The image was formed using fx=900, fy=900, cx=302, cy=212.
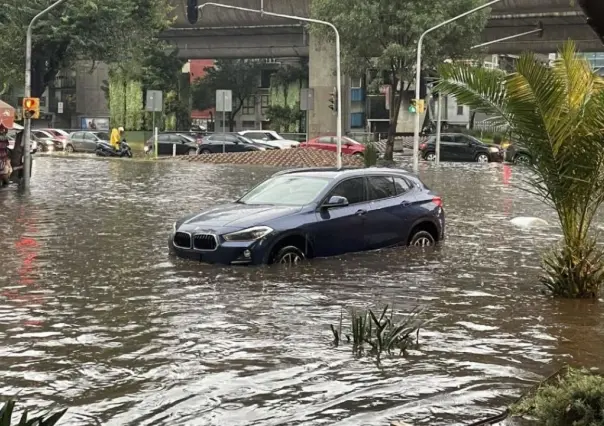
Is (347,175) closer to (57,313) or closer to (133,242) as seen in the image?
(133,242)

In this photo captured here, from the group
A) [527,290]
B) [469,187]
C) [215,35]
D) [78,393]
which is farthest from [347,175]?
[215,35]

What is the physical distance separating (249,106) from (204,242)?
78.1 metres

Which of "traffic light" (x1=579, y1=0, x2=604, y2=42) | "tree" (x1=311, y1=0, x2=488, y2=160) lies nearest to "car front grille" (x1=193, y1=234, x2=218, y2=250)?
"traffic light" (x1=579, y1=0, x2=604, y2=42)

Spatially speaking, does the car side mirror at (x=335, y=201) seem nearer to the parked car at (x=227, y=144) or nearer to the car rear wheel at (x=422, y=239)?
the car rear wheel at (x=422, y=239)

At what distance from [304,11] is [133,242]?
126 ft

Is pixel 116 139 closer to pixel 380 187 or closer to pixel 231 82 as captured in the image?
pixel 380 187

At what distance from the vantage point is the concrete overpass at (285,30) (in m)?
46.6

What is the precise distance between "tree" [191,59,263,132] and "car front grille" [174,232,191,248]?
2805 inches

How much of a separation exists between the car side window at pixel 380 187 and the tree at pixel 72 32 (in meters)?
32.0

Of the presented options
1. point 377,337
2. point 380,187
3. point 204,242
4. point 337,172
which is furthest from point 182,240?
point 377,337

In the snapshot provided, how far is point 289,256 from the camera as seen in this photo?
1175 centimetres

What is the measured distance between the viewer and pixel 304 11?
51.0 metres

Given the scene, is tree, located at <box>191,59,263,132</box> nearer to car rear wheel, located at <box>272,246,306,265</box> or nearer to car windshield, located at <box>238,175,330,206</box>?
car windshield, located at <box>238,175,330,206</box>

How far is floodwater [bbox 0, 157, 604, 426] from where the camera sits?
20.2ft
